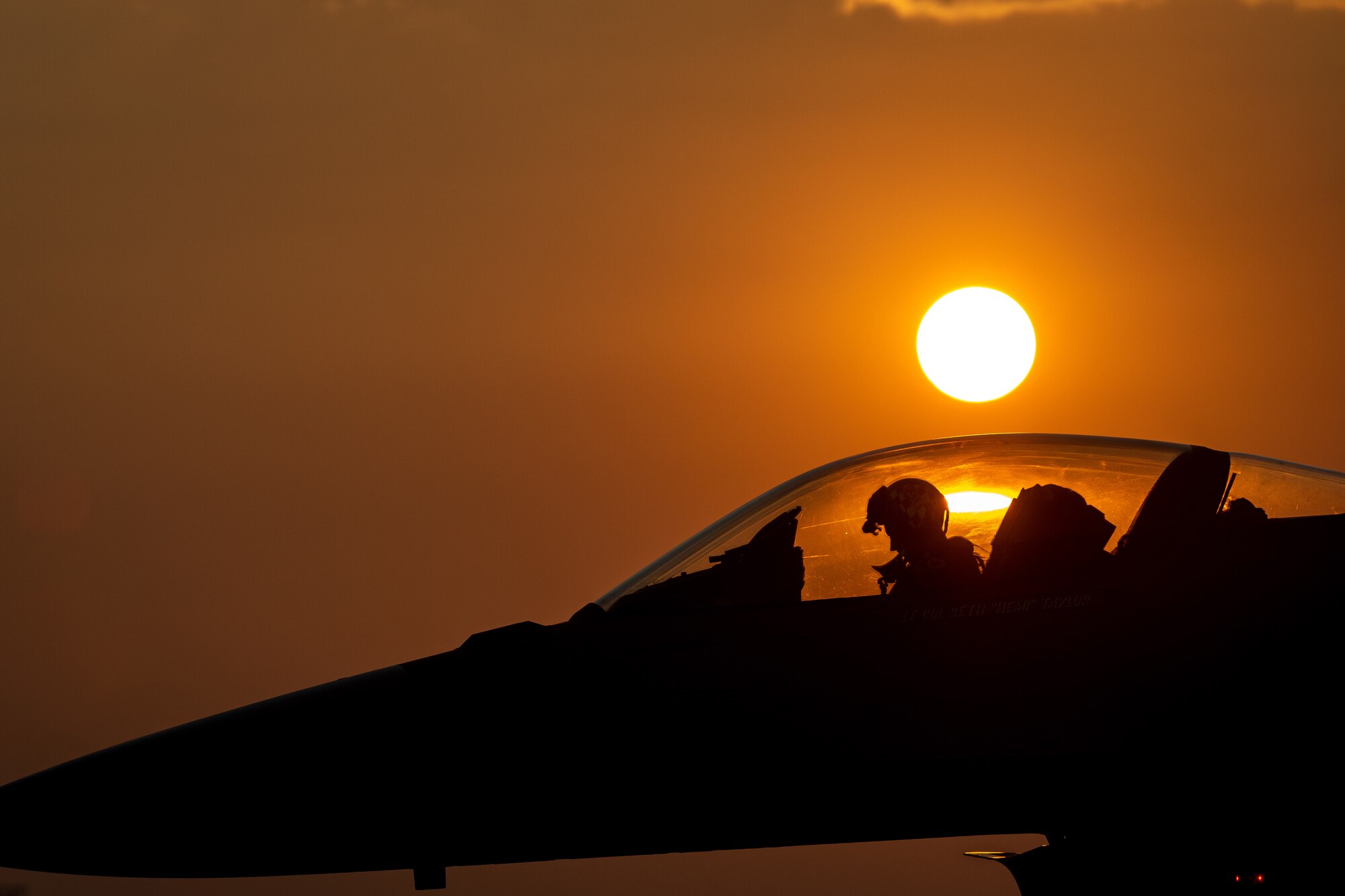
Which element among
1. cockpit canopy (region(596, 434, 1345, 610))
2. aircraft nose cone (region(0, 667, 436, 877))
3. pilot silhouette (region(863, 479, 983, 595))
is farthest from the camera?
cockpit canopy (region(596, 434, 1345, 610))

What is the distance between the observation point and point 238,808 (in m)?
6.11

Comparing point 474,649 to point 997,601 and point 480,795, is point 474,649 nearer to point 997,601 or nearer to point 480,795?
point 480,795

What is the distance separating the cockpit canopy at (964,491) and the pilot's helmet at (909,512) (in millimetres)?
43

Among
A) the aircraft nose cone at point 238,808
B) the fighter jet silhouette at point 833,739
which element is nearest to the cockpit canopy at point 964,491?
the fighter jet silhouette at point 833,739

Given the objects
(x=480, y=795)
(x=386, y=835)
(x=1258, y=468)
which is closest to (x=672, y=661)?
(x=480, y=795)

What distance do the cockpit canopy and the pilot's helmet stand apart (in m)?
0.04

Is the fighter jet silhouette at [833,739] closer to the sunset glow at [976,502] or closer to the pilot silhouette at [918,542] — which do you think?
the pilot silhouette at [918,542]

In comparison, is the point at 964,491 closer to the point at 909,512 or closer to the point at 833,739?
the point at 909,512

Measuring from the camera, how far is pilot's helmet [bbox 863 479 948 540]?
6.74 meters

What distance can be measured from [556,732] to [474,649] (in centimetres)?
67

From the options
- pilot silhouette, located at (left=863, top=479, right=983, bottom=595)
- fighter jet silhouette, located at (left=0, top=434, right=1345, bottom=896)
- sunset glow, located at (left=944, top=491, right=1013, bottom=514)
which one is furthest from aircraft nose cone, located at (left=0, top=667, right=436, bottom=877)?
sunset glow, located at (left=944, top=491, right=1013, bottom=514)

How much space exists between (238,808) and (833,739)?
2.81 m

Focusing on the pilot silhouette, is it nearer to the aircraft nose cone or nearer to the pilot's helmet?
the pilot's helmet

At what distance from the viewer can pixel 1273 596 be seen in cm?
630
